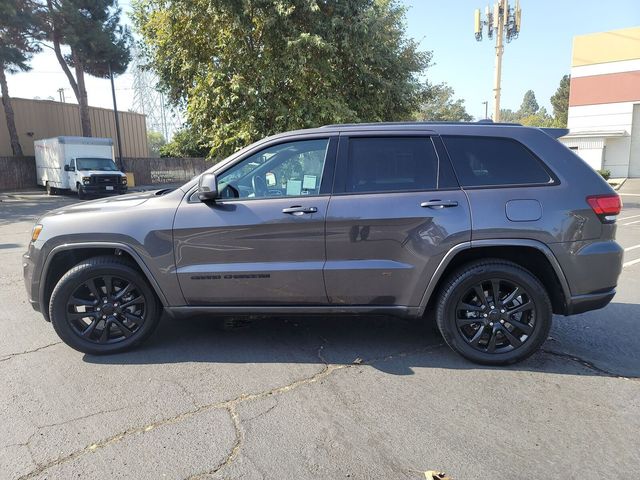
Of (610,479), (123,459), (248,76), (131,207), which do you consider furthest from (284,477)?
(248,76)

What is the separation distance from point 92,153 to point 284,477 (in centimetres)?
2377

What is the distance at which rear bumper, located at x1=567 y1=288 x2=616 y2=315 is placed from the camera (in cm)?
355

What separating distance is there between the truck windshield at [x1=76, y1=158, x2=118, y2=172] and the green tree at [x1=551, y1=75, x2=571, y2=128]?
63.2m

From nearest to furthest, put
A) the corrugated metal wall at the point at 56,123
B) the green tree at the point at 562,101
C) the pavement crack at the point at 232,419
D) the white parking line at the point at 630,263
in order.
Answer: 1. the pavement crack at the point at 232,419
2. the white parking line at the point at 630,263
3. the corrugated metal wall at the point at 56,123
4. the green tree at the point at 562,101

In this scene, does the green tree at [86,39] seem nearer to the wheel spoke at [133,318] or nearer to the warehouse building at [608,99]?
the wheel spoke at [133,318]

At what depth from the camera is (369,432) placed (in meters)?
2.81

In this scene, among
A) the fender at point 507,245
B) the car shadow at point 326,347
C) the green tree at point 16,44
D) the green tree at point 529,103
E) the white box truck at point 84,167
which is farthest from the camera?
the green tree at point 529,103

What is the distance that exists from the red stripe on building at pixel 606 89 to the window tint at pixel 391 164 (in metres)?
41.0

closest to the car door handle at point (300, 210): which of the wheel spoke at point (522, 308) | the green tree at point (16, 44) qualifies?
the wheel spoke at point (522, 308)

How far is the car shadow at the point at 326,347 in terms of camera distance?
146 inches

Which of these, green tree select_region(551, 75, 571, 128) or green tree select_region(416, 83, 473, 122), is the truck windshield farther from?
green tree select_region(551, 75, 571, 128)

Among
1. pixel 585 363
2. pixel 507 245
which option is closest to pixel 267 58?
pixel 507 245

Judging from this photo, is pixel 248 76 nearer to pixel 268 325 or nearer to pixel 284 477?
pixel 268 325

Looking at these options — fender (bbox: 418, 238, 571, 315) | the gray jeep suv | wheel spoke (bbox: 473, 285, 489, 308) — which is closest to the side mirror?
the gray jeep suv
